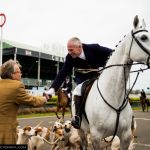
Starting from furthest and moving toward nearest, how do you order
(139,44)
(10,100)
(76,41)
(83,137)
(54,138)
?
(54,138) → (83,137) → (76,41) → (139,44) → (10,100)

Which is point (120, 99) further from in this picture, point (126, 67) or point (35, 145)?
point (35, 145)

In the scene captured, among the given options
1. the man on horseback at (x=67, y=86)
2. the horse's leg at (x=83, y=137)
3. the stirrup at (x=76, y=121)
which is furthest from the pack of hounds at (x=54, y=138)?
the man on horseback at (x=67, y=86)

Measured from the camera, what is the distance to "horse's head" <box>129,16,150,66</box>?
5.97 meters

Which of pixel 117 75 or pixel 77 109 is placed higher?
pixel 117 75

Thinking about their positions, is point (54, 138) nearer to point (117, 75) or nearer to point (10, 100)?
point (117, 75)

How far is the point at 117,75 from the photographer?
6477 millimetres

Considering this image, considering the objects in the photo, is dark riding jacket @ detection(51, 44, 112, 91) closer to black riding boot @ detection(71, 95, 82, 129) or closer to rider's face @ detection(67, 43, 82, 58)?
rider's face @ detection(67, 43, 82, 58)

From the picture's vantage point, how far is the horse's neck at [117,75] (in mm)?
6379

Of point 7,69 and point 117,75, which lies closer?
point 7,69

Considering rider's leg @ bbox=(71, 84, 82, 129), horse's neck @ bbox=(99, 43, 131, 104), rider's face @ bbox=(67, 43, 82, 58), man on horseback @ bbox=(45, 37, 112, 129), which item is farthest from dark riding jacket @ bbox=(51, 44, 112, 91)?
horse's neck @ bbox=(99, 43, 131, 104)

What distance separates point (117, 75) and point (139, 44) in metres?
0.69

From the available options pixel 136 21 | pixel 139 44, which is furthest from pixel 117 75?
pixel 136 21

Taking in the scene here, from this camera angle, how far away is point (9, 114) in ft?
16.8

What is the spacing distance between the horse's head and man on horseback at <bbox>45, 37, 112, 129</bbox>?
100 centimetres
